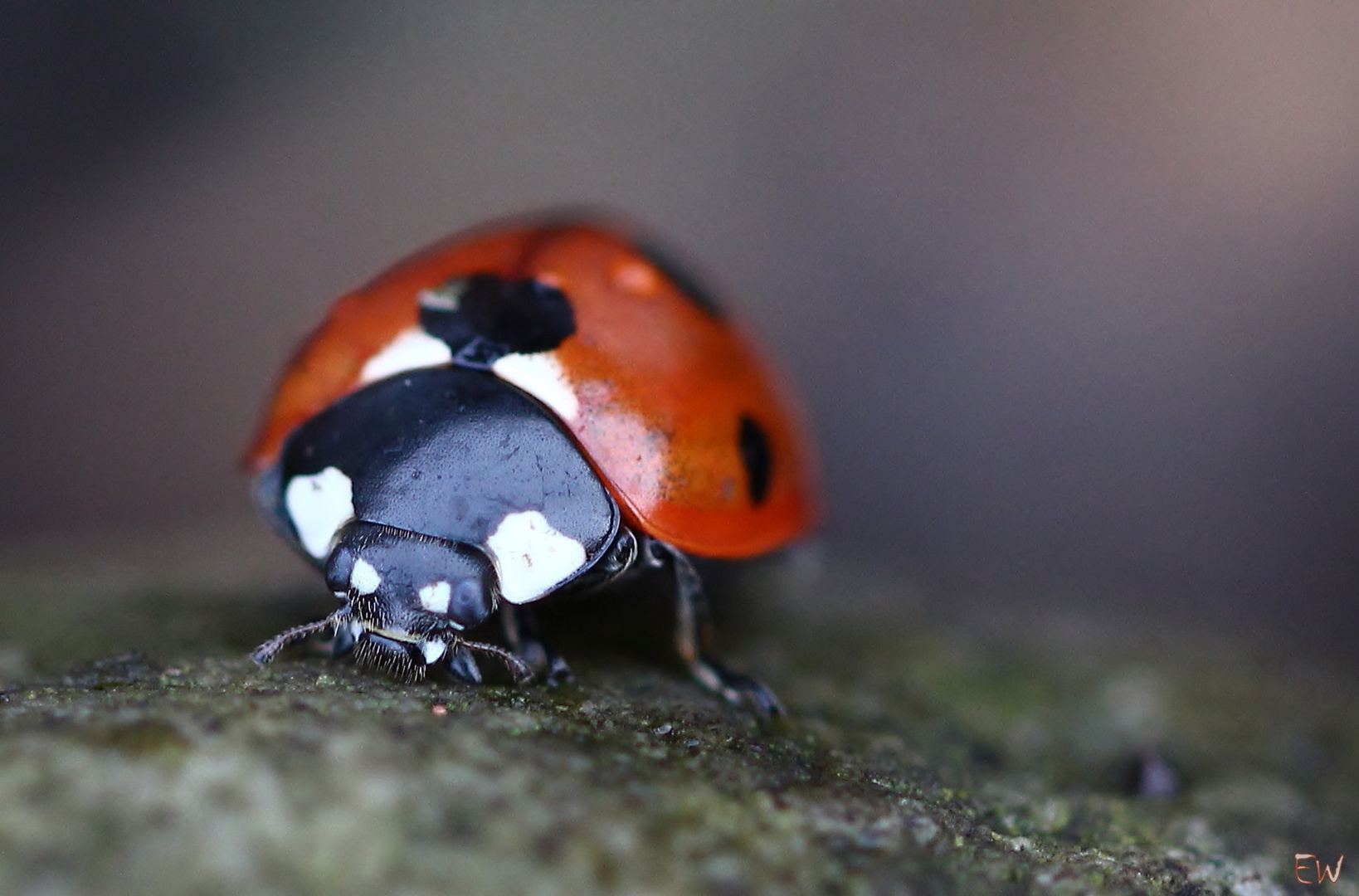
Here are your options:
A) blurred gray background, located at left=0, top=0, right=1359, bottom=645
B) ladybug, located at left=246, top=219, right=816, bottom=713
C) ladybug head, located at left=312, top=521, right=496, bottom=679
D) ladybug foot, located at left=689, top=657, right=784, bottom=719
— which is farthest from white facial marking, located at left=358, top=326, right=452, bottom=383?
blurred gray background, located at left=0, top=0, right=1359, bottom=645

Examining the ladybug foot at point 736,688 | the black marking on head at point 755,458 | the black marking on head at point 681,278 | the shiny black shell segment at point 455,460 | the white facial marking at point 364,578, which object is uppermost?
the black marking on head at point 681,278

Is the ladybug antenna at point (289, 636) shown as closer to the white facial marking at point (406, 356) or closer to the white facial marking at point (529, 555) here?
the white facial marking at point (529, 555)

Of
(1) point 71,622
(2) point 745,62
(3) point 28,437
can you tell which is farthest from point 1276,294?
(3) point 28,437

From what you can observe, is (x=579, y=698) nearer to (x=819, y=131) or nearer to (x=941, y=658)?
(x=941, y=658)

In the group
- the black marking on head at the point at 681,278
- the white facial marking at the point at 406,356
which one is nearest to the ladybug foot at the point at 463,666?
the white facial marking at the point at 406,356

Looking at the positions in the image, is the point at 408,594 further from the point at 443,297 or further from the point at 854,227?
the point at 854,227

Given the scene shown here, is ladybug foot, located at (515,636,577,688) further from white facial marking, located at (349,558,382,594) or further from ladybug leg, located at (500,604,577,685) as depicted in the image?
white facial marking, located at (349,558,382,594)
